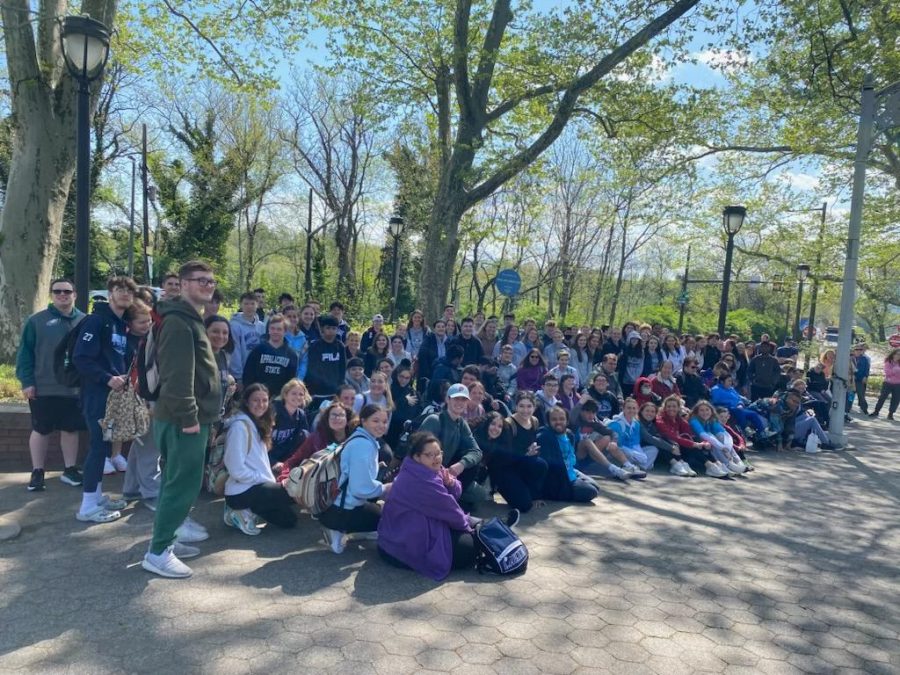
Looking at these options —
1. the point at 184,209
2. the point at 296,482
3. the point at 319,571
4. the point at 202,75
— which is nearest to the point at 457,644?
the point at 319,571

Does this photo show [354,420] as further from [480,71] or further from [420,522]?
[480,71]

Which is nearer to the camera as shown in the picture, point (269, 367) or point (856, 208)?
point (269, 367)

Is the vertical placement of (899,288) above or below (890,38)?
Answer: below

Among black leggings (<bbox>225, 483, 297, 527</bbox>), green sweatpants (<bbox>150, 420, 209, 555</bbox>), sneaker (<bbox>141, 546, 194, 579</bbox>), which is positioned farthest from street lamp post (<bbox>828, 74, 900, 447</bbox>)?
sneaker (<bbox>141, 546, 194, 579</bbox>)

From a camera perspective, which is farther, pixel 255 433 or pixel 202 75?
pixel 202 75

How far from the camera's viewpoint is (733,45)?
10656 mm

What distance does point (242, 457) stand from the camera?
480 centimetres

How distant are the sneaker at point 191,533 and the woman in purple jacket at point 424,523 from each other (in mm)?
1424

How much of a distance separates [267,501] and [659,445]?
5.64 meters

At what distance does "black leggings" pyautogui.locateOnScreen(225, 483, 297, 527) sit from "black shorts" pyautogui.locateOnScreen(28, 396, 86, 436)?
5.77 feet

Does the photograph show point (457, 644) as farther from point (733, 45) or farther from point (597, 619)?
point (733, 45)

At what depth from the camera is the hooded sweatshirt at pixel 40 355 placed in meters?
5.13

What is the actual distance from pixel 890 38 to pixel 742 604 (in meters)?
10.4

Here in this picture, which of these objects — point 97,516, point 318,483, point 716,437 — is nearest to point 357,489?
point 318,483
